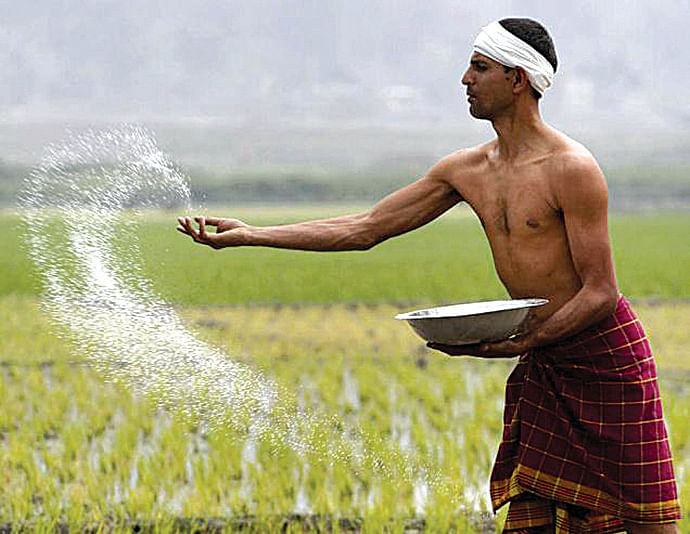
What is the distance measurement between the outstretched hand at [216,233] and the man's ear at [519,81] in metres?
0.72

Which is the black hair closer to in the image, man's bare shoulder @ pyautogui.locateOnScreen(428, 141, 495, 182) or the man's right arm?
man's bare shoulder @ pyautogui.locateOnScreen(428, 141, 495, 182)

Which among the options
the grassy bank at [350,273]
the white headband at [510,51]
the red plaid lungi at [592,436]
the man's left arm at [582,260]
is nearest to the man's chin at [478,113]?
the white headband at [510,51]

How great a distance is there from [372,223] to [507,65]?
55 centimetres

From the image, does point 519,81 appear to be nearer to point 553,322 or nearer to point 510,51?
point 510,51

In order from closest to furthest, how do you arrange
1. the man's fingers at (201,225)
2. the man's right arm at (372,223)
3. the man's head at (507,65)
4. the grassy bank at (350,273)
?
the man's head at (507,65)
the man's fingers at (201,225)
the man's right arm at (372,223)
the grassy bank at (350,273)

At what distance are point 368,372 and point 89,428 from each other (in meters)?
1.86

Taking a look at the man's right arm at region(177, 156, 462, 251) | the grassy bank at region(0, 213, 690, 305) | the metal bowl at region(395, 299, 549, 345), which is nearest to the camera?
the metal bowl at region(395, 299, 549, 345)

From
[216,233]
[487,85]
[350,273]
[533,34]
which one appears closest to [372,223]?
[216,233]

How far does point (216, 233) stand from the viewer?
3051 millimetres

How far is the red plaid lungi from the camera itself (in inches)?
113

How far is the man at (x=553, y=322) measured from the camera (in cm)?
277

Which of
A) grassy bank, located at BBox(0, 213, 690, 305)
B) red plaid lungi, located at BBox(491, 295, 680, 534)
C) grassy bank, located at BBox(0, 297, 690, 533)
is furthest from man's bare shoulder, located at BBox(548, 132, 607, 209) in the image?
grassy bank, located at BBox(0, 213, 690, 305)

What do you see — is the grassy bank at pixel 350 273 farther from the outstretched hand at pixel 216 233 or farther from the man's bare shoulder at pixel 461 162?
the man's bare shoulder at pixel 461 162

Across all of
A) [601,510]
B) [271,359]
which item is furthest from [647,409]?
[271,359]
